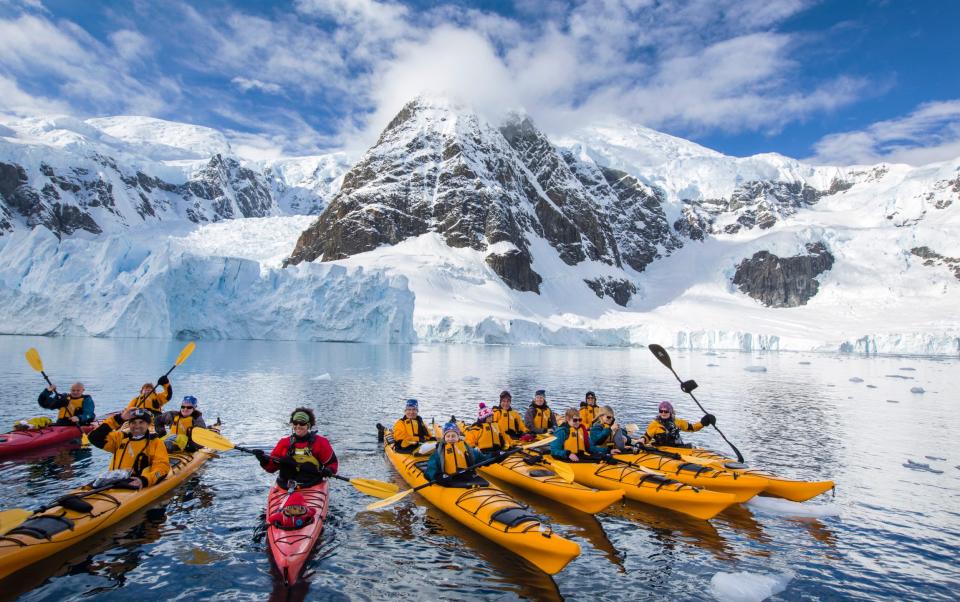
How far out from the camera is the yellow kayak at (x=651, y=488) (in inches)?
375

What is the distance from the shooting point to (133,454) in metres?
9.02

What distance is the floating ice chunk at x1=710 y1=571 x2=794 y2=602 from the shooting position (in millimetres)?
7051

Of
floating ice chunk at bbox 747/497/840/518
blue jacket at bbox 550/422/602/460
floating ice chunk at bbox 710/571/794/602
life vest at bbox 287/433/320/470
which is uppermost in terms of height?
life vest at bbox 287/433/320/470

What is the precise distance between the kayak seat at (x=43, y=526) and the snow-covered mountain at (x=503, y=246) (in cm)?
5069

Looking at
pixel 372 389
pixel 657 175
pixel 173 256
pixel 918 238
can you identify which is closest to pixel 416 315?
pixel 173 256

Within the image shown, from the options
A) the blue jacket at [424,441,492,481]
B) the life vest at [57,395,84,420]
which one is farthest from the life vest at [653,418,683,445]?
the life vest at [57,395,84,420]

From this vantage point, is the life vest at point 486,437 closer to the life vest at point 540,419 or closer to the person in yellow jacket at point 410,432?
the person in yellow jacket at point 410,432

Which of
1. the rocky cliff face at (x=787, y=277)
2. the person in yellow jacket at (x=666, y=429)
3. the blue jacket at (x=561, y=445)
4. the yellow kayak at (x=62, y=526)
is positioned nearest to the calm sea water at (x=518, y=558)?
the yellow kayak at (x=62, y=526)

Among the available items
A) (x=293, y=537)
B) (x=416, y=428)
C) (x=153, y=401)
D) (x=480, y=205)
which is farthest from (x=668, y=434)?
(x=480, y=205)

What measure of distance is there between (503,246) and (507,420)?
339ft

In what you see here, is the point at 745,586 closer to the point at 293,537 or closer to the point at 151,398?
the point at 293,537

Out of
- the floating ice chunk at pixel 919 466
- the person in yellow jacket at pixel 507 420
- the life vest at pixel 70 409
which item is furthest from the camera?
the life vest at pixel 70 409

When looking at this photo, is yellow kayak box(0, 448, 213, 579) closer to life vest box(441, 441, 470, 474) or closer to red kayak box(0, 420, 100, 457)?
life vest box(441, 441, 470, 474)

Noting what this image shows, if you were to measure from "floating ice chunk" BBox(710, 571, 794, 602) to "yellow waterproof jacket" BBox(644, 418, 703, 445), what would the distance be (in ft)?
17.8
